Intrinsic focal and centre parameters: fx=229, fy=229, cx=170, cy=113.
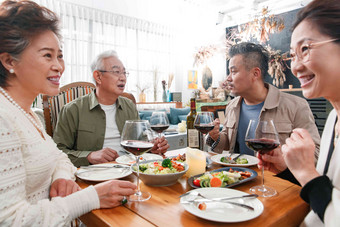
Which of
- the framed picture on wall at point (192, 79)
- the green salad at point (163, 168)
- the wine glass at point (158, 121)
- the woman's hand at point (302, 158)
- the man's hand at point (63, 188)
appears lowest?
the man's hand at point (63, 188)

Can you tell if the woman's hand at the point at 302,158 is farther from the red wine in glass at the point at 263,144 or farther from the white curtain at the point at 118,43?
the white curtain at the point at 118,43

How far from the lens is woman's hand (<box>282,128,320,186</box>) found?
771mm

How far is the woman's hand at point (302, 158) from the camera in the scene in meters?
0.77

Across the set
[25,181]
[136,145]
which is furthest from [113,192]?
[25,181]

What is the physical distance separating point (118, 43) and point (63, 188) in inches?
210

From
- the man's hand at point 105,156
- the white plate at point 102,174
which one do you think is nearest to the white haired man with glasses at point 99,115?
the man's hand at point 105,156

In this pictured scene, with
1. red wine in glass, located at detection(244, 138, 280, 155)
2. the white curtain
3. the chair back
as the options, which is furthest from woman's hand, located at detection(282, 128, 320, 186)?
the white curtain

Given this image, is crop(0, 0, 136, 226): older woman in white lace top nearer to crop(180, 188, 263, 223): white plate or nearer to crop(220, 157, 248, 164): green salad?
crop(180, 188, 263, 223): white plate

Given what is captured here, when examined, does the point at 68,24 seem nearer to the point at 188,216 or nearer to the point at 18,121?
the point at 18,121

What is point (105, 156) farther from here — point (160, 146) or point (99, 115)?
point (99, 115)

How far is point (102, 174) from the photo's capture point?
1.12m

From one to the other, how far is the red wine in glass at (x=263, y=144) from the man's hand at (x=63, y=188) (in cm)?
77

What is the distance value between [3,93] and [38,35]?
0.28 meters

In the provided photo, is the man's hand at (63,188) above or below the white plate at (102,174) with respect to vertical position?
below
